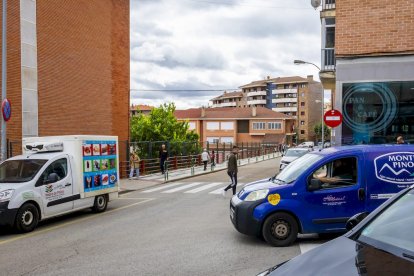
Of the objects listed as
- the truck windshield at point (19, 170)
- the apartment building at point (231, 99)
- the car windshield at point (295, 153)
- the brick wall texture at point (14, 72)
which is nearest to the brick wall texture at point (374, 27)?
the truck windshield at point (19, 170)

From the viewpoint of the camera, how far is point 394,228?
318cm

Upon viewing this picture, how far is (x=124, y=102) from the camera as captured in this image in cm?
2566

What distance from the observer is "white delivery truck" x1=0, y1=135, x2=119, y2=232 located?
30.5 feet

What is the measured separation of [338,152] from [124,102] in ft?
64.6

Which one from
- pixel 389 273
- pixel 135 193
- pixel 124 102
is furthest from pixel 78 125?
pixel 389 273

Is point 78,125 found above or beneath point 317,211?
above

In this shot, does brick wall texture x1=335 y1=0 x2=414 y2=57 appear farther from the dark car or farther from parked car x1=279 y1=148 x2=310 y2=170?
parked car x1=279 y1=148 x2=310 y2=170

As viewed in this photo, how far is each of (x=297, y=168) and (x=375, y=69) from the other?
294 inches

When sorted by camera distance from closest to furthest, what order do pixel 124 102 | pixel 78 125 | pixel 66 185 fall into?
pixel 66 185
pixel 78 125
pixel 124 102

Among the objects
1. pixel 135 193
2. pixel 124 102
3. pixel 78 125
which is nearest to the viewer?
pixel 135 193

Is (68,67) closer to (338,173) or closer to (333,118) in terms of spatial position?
(333,118)

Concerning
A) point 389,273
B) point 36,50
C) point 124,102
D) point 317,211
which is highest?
Result: point 36,50

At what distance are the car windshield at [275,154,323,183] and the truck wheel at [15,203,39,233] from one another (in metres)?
5.52

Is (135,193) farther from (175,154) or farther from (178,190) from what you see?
(175,154)
